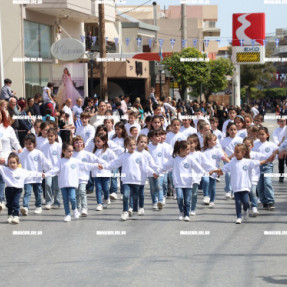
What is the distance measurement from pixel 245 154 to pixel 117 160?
2.14 m

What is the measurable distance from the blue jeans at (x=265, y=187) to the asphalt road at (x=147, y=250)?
23 centimetres

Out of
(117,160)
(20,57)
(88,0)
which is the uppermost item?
(88,0)

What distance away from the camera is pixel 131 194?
40.6ft

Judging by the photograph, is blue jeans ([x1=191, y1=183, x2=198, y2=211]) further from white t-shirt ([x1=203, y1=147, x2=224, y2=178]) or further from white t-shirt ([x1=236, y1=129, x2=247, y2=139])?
white t-shirt ([x1=236, y1=129, x2=247, y2=139])

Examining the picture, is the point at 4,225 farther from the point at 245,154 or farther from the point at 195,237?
the point at 245,154

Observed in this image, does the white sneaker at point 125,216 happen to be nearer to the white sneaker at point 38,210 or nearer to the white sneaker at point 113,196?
the white sneaker at point 38,210

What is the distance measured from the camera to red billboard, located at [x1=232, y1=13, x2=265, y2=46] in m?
51.3

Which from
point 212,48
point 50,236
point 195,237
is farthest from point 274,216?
point 212,48

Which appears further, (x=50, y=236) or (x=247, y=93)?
(x=247, y=93)

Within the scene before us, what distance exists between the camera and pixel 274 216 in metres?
12.2

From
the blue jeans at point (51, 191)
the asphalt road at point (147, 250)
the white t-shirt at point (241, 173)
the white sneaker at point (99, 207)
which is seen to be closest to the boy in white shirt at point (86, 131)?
the blue jeans at point (51, 191)

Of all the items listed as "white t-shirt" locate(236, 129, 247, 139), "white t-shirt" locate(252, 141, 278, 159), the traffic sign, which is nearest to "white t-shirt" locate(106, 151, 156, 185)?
"white t-shirt" locate(252, 141, 278, 159)

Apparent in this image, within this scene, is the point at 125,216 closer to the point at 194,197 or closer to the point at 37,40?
the point at 194,197

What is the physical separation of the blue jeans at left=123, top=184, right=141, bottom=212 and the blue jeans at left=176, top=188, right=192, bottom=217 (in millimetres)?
714
